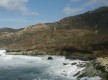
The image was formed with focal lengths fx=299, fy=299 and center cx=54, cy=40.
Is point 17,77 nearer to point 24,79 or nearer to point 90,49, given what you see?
point 24,79

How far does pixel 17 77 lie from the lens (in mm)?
64375

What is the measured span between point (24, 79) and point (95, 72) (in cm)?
1440

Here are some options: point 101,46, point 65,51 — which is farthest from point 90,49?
point 65,51

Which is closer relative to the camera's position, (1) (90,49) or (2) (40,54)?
(1) (90,49)

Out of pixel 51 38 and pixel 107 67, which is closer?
pixel 107 67

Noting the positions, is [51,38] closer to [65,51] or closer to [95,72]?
[65,51]

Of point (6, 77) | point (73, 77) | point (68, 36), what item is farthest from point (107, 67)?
point (68, 36)

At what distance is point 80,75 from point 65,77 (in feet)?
12.2

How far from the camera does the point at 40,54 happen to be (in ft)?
430

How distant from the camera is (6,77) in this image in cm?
6531

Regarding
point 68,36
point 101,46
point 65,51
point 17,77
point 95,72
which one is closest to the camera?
point 95,72

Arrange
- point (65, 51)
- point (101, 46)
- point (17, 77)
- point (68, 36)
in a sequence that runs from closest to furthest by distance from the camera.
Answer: point (17, 77) < point (101, 46) < point (65, 51) < point (68, 36)

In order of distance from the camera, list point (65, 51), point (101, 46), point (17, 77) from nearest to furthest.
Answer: point (17, 77) < point (101, 46) < point (65, 51)

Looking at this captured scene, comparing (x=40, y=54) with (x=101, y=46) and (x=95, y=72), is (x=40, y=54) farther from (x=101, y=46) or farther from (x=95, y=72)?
(x=95, y=72)
